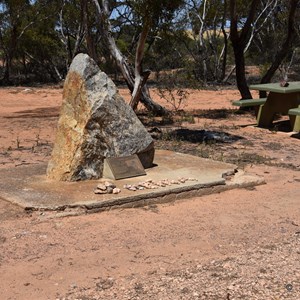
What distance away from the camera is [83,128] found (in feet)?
20.9

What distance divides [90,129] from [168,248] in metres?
2.16

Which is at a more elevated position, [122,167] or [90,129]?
→ [90,129]

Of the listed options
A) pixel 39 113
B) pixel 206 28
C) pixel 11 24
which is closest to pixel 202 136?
pixel 39 113

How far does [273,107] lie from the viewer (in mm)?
11586

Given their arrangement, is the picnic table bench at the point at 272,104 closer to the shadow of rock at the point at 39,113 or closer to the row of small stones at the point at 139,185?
the shadow of rock at the point at 39,113

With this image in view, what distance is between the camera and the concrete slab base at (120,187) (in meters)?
5.54

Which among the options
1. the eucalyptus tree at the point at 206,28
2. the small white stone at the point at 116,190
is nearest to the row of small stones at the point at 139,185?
the small white stone at the point at 116,190

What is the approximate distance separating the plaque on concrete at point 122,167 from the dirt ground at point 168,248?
0.76m

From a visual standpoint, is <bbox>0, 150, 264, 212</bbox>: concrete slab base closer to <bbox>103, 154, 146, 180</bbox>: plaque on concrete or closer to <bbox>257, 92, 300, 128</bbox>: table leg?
<bbox>103, 154, 146, 180</bbox>: plaque on concrete

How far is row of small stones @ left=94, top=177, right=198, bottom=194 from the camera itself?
5.84 metres

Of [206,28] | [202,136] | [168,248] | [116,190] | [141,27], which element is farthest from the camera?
[206,28]

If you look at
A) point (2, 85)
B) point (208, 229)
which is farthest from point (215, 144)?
point (2, 85)

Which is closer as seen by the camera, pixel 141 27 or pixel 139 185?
pixel 139 185

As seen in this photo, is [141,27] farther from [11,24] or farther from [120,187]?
[11,24]
